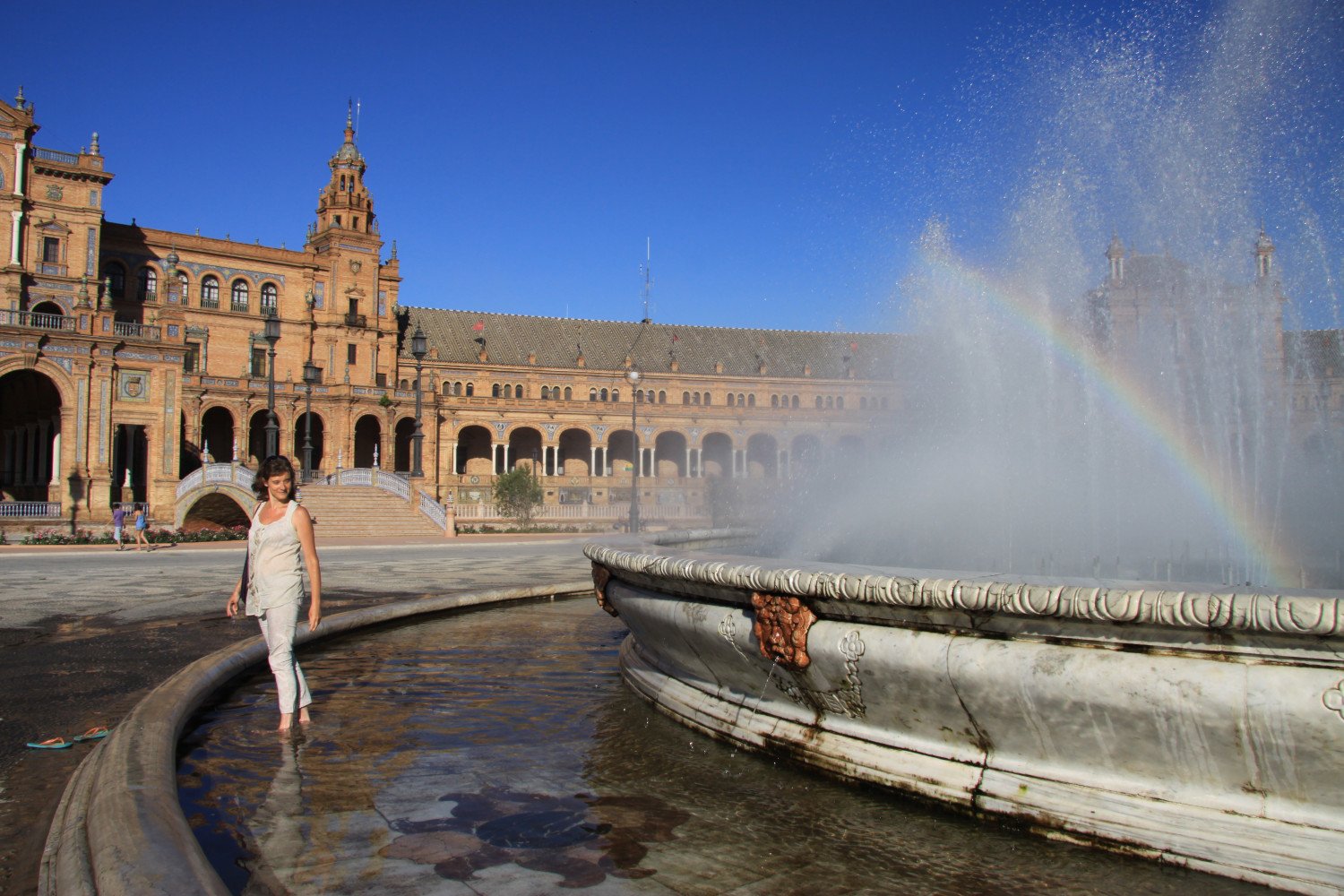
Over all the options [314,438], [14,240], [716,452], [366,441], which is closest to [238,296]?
[314,438]

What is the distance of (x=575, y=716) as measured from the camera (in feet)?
19.0

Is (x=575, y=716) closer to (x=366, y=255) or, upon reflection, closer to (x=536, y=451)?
(x=366, y=255)

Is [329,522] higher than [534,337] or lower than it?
lower

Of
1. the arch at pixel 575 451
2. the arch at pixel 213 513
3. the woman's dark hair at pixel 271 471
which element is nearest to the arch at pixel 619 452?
the arch at pixel 575 451

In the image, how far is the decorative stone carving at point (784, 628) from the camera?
13.6 ft

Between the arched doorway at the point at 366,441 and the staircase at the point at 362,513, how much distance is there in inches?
798

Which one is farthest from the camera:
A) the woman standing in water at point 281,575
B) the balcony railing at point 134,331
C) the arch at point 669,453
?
the arch at point 669,453

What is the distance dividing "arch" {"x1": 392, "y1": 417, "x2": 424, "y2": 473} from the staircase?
20.6 meters

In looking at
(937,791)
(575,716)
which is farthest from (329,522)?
(937,791)

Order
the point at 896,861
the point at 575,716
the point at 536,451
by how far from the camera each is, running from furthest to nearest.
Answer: the point at 536,451 → the point at 575,716 → the point at 896,861

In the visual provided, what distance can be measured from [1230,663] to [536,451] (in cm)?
6485

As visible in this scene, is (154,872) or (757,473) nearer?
(154,872)

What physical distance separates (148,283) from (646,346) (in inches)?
1364

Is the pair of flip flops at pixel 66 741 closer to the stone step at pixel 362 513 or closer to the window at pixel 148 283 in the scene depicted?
the stone step at pixel 362 513
